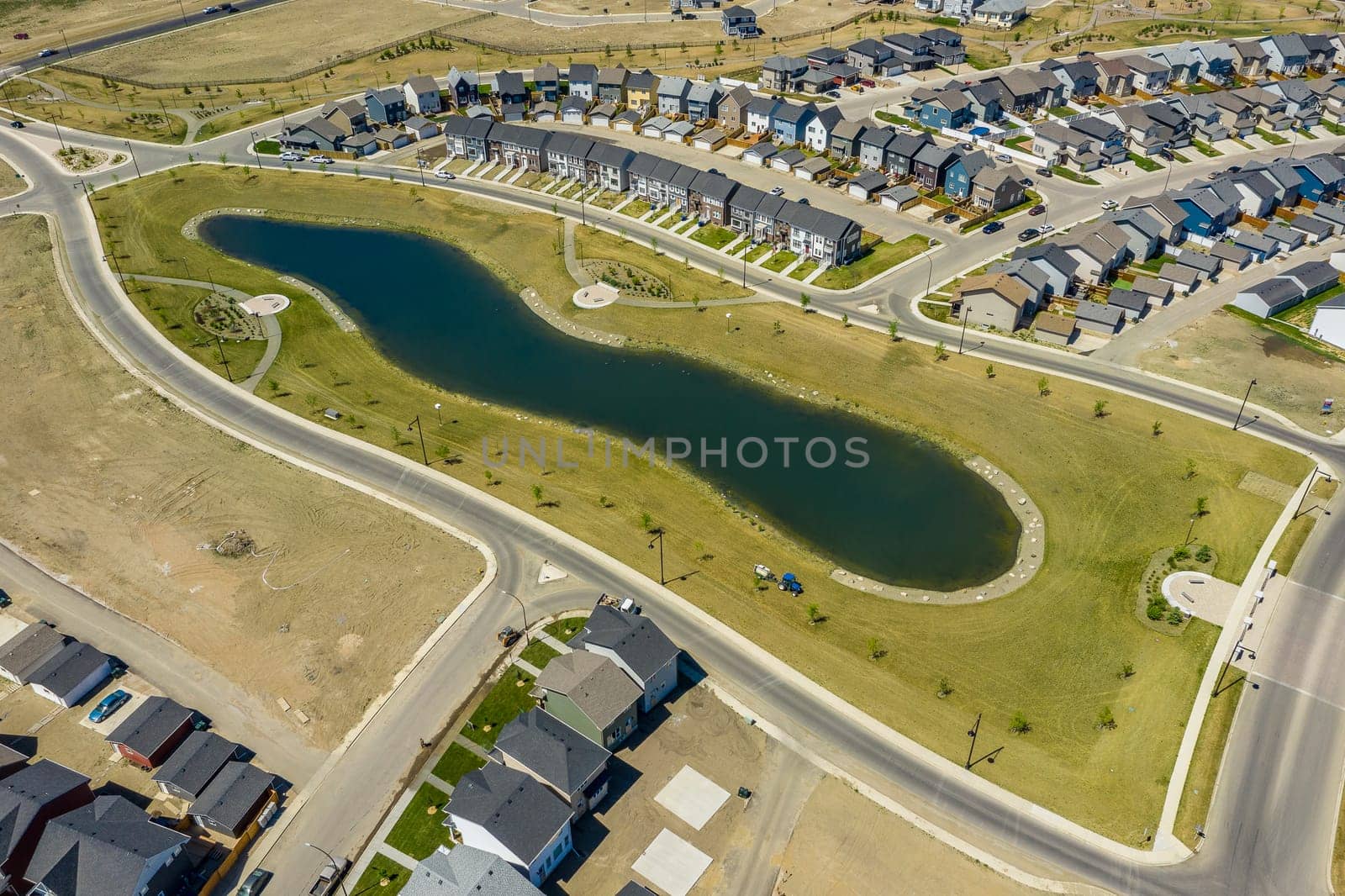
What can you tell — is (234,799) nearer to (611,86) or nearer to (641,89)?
(641,89)

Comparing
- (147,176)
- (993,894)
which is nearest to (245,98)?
(147,176)

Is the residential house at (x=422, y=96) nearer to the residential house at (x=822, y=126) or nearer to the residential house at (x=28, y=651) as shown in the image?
the residential house at (x=822, y=126)

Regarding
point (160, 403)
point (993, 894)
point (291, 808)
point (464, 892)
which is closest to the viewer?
point (464, 892)

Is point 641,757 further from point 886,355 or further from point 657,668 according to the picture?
point 886,355

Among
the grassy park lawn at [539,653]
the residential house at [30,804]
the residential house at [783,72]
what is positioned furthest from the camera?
the residential house at [783,72]

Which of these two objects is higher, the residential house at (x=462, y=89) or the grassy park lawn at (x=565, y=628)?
the residential house at (x=462, y=89)

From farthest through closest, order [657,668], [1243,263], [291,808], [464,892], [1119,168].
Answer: [1119,168] → [1243,263] → [657,668] → [291,808] → [464,892]

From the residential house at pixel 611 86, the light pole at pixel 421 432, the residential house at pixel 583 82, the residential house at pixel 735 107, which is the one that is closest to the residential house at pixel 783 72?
the residential house at pixel 735 107
